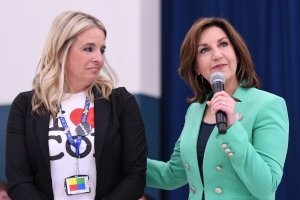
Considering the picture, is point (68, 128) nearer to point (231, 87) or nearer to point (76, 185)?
point (76, 185)

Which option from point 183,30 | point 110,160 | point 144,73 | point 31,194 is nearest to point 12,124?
Result: point 31,194

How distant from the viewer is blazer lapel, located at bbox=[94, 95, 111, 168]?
193cm

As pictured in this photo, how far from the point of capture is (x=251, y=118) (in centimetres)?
182

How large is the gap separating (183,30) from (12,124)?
212cm

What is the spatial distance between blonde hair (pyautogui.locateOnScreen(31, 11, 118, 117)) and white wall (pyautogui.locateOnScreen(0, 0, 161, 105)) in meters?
1.63

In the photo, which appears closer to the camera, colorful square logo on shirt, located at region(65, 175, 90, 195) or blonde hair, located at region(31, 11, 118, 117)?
colorful square logo on shirt, located at region(65, 175, 90, 195)

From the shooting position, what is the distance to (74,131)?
6.42 feet

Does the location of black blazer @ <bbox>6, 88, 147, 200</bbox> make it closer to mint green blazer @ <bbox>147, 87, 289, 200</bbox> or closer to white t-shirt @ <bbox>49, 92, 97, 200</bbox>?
white t-shirt @ <bbox>49, 92, 97, 200</bbox>

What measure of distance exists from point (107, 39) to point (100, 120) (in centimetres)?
186

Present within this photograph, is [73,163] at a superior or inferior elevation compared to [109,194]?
superior

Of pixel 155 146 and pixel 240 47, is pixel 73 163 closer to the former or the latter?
pixel 240 47

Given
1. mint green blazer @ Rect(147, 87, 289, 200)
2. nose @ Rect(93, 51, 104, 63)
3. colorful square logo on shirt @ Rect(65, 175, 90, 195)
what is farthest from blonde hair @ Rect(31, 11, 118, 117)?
mint green blazer @ Rect(147, 87, 289, 200)

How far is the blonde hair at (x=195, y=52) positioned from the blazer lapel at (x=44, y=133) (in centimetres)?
66

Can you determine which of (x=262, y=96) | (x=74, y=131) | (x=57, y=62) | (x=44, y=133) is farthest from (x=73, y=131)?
(x=262, y=96)
